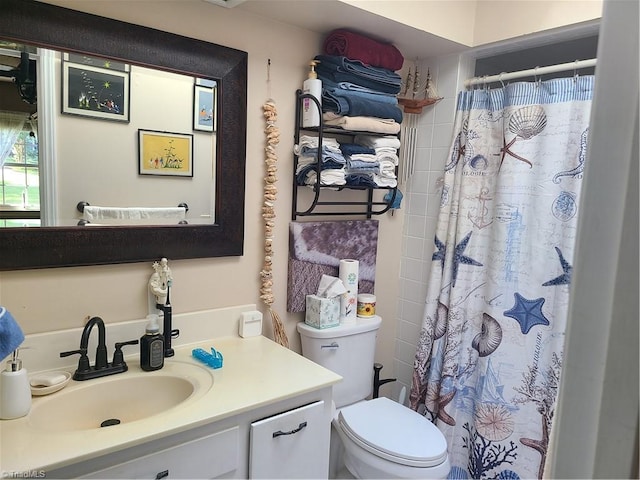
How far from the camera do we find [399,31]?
1.93m

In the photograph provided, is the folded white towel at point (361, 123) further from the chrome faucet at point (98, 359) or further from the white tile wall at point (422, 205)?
the chrome faucet at point (98, 359)

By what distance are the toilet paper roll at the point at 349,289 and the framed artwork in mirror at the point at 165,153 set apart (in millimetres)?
822

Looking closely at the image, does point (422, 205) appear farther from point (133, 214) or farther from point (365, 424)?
point (133, 214)

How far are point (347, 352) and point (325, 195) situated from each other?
2.41 feet

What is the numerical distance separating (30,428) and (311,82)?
1.52m

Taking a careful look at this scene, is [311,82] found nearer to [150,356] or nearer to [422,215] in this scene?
[422,215]

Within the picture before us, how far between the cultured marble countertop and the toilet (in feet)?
1.07

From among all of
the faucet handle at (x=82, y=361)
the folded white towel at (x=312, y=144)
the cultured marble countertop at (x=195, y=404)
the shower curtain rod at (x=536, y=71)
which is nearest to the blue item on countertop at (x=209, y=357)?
the cultured marble countertop at (x=195, y=404)

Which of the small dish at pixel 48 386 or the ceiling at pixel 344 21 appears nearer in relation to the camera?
the small dish at pixel 48 386

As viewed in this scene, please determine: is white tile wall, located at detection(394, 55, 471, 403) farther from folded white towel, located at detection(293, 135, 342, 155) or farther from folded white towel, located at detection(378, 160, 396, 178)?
folded white towel, located at detection(293, 135, 342, 155)

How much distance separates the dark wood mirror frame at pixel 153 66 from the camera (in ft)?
4.46

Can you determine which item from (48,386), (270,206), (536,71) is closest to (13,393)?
(48,386)

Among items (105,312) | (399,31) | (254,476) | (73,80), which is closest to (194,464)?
(254,476)

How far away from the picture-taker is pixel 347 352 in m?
2.05
